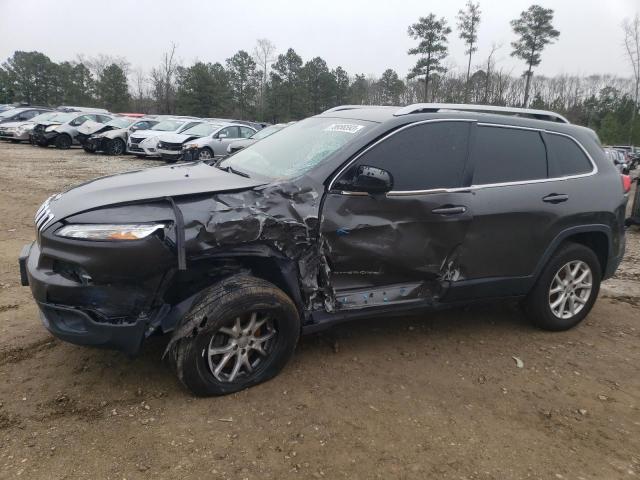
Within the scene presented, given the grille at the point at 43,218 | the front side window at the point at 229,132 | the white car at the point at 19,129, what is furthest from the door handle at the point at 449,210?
the white car at the point at 19,129

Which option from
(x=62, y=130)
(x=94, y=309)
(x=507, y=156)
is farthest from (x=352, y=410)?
(x=62, y=130)

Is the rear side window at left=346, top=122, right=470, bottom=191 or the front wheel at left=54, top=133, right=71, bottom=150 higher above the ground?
the rear side window at left=346, top=122, right=470, bottom=191

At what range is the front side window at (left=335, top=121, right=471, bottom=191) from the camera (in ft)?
11.4

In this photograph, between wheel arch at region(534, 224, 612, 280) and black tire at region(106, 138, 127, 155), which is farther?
black tire at region(106, 138, 127, 155)

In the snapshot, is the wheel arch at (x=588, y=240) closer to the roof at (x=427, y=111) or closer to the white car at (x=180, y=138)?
the roof at (x=427, y=111)

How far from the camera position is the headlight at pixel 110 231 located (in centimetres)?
276

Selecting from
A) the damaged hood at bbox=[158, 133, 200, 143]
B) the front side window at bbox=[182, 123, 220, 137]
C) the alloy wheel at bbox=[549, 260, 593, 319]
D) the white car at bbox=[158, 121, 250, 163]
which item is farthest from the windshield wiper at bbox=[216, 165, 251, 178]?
the front side window at bbox=[182, 123, 220, 137]

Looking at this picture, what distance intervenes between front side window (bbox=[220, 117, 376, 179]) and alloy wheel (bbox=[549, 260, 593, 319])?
2.18 metres

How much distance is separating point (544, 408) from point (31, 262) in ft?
11.1

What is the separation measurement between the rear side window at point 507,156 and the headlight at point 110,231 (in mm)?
2358

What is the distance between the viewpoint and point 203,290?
3082 mm

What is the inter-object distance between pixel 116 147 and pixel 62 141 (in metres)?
3.26

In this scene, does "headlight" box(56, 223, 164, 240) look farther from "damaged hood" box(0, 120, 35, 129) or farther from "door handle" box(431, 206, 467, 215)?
"damaged hood" box(0, 120, 35, 129)

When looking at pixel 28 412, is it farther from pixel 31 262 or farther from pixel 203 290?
pixel 203 290
